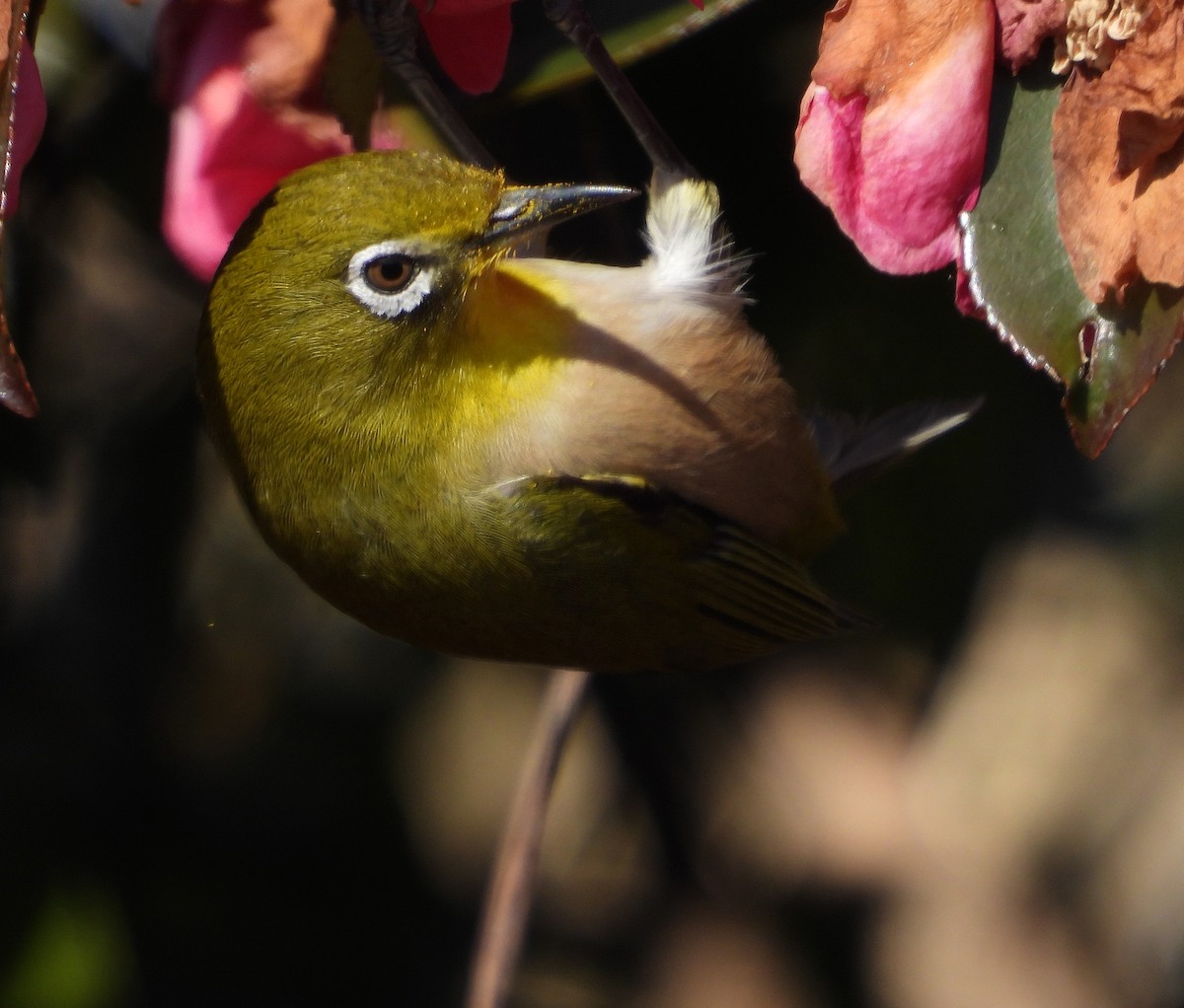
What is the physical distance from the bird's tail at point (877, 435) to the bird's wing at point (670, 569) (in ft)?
0.59

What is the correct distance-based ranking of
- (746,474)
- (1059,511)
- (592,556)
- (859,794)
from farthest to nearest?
(859,794), (1059,511), (746,474), (592,556)

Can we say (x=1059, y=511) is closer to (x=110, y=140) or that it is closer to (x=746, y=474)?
(x=746, y=474)

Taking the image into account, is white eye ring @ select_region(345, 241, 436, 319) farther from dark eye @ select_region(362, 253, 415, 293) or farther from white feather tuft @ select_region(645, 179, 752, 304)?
white feather tuft @ select_region(645, 179, 752, 304)

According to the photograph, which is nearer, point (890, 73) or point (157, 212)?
point (890, 73)

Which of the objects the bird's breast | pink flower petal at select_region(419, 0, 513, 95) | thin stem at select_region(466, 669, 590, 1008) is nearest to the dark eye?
the bird's breast

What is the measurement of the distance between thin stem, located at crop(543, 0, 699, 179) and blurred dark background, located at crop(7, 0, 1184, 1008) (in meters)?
0.12

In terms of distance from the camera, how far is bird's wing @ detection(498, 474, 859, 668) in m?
1.82

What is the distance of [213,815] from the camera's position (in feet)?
9.57

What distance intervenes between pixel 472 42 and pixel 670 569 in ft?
2.66

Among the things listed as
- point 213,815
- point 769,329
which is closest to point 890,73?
point 769,329

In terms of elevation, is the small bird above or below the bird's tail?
above

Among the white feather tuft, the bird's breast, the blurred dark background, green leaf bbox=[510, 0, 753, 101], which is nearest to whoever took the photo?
green leaf bbox=[510, 0, 753, 101]

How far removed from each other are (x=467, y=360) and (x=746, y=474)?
0.52 metres

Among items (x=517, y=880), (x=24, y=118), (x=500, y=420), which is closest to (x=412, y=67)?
(x=500, y=420)
